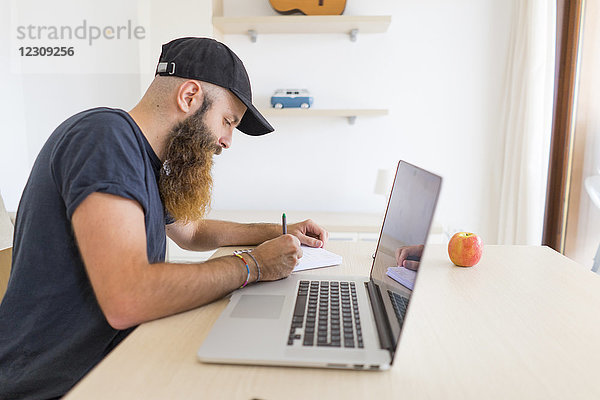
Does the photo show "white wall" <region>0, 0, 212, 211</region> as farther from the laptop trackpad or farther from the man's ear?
the laptop trackpad

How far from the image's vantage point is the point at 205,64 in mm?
1197

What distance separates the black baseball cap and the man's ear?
0.06 feet

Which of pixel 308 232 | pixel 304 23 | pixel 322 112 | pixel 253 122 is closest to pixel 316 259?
pixel 308 232

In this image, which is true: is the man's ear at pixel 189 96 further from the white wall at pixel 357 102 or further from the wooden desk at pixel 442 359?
the white wall at pixel 357 102

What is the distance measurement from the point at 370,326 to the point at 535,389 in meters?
0.27

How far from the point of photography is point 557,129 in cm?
285

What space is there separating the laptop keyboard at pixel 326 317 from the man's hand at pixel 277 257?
57 millimetres

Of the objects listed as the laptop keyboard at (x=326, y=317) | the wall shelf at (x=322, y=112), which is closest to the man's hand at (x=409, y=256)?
the laptop keyboard at (x=326, y=317)

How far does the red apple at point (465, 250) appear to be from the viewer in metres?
1.33

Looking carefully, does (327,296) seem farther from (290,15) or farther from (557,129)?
(557,129)

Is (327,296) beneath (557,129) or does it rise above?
beneath

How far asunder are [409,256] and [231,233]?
79 centimetres

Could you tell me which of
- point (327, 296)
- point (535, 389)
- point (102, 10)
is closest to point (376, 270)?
point (327, 296)

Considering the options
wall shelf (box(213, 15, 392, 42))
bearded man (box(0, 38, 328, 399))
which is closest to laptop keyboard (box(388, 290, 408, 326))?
bearded man (box(0, 38, 328, 399))
